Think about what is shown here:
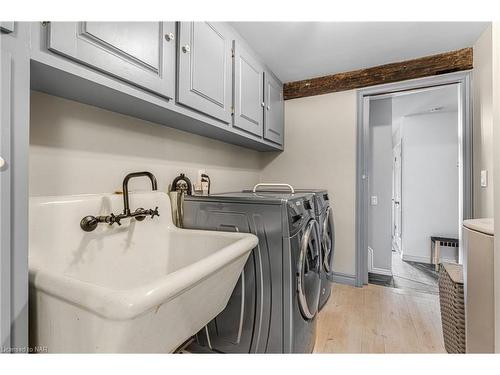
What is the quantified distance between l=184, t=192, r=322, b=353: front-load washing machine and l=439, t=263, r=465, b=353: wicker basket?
0.81 m

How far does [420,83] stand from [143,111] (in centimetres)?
248

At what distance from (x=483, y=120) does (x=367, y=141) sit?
873mm

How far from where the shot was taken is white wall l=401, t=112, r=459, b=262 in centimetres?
348

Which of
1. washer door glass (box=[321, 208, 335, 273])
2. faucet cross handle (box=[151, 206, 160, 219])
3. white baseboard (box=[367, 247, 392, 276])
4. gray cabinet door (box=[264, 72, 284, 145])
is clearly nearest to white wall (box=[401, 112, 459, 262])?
white baseboard (box=[367, 247, 392, 276])

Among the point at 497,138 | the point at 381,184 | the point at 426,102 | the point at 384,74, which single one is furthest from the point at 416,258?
the point at 497,138

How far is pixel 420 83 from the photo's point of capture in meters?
2.25

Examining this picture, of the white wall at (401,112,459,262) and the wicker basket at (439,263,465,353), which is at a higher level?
the white wall at (401,112,459,262)

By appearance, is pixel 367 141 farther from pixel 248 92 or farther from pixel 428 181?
pixel 428 181

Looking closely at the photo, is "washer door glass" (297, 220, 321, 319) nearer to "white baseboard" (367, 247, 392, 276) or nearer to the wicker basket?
the wicker basket

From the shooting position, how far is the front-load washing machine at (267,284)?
3.96 ft

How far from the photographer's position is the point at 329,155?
265cm

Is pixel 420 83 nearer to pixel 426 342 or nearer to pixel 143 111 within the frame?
pixel 426 342

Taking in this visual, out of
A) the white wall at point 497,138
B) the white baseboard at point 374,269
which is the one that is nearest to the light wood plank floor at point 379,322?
the white baseboard at point 374,269
